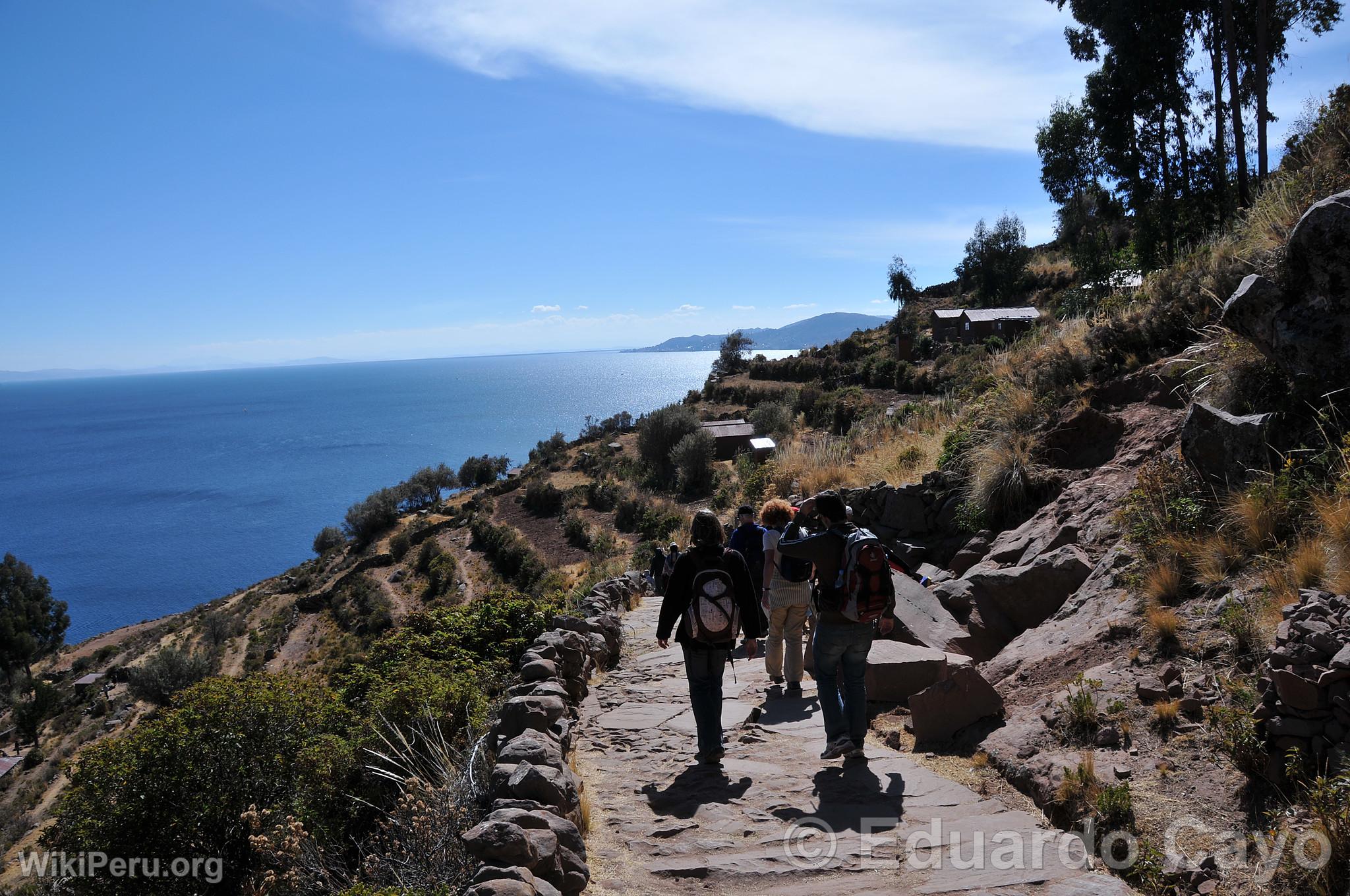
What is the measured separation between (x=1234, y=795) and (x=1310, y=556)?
187 cm

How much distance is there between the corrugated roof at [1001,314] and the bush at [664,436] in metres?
17.2

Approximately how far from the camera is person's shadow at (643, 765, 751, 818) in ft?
16.4

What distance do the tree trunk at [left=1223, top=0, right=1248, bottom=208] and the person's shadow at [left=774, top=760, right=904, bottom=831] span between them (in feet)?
56.2

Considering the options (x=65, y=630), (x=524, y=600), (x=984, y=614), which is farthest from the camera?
(x=65, y=630)

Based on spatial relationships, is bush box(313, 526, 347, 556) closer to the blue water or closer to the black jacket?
the blue water

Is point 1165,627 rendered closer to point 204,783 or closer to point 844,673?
point 844,673

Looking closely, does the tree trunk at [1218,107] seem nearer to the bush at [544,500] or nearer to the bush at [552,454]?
the bush at [544,500]

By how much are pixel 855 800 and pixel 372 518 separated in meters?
51.7

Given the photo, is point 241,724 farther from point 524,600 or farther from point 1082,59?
point 1082,59

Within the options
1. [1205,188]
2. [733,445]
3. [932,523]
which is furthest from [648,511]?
[1205,188]

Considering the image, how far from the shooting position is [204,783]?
564cm

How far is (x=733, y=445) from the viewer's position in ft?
111

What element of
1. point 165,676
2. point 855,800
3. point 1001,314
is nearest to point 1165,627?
point 855,800

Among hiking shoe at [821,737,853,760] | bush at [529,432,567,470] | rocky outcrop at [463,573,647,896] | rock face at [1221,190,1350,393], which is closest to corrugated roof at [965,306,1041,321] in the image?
bush at [529,432,567,470]
